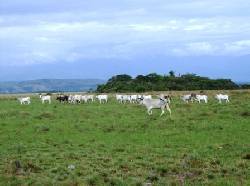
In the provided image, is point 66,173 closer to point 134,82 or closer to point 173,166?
point 173,166

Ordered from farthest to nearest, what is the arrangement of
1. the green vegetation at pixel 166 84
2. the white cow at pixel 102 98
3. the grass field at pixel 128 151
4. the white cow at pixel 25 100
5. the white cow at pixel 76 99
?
the green vegetation at pixel 166 84 → the white cow at pixel 25 100 → the white cow at pixel 102 98 → the white cow at pixel 76 99 → the grass field at pixel 128 151

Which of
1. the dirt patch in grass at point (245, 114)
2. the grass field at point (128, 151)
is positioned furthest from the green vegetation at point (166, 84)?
the grass field at point (128, 151)

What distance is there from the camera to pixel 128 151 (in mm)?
19266

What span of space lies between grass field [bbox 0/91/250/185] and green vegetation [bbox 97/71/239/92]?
62356mm

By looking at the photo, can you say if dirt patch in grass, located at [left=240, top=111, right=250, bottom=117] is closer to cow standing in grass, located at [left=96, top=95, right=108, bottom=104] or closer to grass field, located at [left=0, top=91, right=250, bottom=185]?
grass field, located at [left=0, top=91, right=250, bottom=185]

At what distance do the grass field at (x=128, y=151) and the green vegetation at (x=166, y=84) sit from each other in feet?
205

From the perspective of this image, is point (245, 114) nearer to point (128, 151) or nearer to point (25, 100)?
point (128, 151)

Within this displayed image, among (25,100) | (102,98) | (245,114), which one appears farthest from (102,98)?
(245,114)

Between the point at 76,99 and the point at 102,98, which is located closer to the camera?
the point at 76,99

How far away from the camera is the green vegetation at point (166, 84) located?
95062 millimetres

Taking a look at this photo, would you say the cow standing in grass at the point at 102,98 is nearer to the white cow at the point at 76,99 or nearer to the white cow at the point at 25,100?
the white cow at the point at 76,99

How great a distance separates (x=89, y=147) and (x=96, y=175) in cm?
643

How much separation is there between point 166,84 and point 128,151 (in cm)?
7888

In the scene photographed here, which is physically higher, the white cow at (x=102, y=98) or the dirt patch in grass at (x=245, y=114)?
the white cow at (x=102, y=98)
